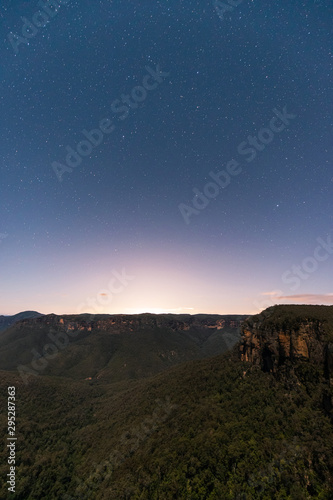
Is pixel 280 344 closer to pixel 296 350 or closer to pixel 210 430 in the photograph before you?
pixel 296 350

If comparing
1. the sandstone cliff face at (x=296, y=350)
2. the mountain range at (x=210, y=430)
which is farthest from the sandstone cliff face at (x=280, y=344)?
the mountain range at (x=210, y=430)

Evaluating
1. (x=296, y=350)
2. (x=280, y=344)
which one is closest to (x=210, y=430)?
(x=280, y=344)

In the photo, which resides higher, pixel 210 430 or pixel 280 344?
pixel 280 344

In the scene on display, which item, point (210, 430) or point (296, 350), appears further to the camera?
point (296, 350)

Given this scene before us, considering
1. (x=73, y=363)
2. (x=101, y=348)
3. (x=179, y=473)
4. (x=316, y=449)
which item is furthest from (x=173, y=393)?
(x=101, y=348)

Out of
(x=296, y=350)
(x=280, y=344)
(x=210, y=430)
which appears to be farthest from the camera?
(x=280, y=344)

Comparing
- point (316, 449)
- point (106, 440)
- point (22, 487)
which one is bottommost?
point (22, 487)

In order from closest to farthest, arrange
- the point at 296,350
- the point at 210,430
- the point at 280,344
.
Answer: the point at 210,430 < the point at 296,350 < the point at 280,344

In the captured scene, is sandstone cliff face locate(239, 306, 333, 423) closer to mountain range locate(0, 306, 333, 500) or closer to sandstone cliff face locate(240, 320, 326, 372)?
sandstone cliff face locate(240, 320, 326, 372)

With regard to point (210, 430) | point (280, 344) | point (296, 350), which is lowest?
point (210, 430)

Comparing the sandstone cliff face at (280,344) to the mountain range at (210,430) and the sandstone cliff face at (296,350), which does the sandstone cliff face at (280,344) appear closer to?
the sandstone cliff face at (296,350)

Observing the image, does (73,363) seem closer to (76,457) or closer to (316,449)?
(76,457)
